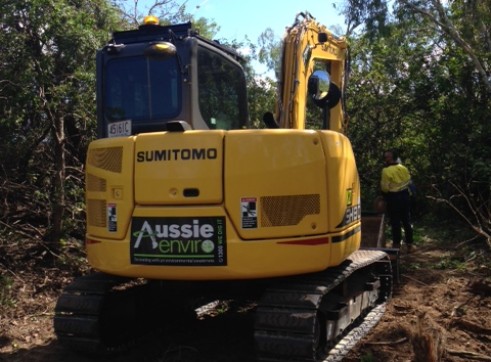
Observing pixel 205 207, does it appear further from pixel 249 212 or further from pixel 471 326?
pixel 471 326

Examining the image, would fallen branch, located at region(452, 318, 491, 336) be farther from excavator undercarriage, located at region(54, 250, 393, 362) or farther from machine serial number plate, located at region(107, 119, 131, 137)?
machine serial number plate, located at region(107, 119, 131, 137)

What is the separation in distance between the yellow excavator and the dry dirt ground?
39cm

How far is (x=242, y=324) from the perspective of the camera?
5.90 meters

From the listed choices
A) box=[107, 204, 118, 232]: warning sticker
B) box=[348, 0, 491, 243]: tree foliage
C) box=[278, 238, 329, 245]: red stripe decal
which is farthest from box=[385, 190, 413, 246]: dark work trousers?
box=[107, 204, 118, 232]: warning sticker

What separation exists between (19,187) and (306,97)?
423 centimetres

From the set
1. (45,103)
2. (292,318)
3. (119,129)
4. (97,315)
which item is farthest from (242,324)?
(45,103)

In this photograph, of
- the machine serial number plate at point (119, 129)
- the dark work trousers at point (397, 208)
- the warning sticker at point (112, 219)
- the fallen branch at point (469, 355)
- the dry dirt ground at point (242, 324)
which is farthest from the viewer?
the dark work trousers at point (397, 208)

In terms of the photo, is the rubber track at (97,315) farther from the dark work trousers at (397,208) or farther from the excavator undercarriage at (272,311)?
the dark work trousers at (397,208)

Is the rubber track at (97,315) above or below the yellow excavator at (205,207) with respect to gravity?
below

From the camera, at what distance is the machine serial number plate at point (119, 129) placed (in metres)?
4.66

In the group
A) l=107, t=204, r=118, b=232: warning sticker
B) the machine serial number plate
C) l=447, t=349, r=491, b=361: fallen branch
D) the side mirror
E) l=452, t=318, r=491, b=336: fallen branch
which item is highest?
the side mirror

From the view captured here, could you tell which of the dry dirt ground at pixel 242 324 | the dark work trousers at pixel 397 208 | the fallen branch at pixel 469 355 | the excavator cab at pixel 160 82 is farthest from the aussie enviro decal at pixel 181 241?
the dark work trousers at pixel 397 208

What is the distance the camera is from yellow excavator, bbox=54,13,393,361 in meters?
4.02

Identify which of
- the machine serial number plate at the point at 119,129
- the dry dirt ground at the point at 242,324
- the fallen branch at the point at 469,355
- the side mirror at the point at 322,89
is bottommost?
the dry dirt ground at the point at 242,324
